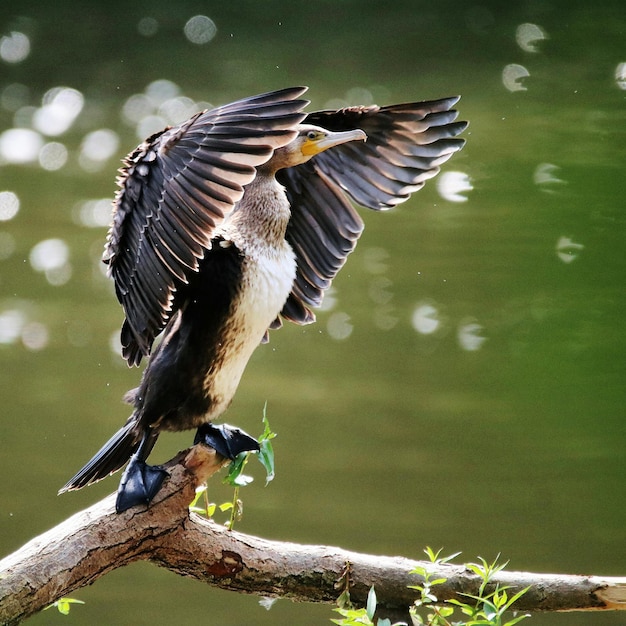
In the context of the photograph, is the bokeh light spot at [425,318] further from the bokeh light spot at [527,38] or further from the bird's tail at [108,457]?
the bird's tail at [108,457]

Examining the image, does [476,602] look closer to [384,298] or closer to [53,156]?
[384,298]

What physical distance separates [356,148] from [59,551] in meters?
0.87

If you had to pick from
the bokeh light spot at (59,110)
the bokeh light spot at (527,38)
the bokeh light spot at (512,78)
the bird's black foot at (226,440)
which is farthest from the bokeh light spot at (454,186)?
the bird's black foot at (226,440)

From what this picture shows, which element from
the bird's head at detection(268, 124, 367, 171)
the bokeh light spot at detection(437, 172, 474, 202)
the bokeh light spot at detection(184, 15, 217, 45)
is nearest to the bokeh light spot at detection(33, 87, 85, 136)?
the bokeh light spot at detection(184, 15, 217, 45)

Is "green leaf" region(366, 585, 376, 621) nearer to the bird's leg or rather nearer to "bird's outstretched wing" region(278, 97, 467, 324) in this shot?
the bird's leg

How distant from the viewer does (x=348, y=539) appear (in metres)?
2.90

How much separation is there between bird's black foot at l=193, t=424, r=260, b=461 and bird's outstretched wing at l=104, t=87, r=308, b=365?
201 mm

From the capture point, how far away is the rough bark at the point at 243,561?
1.46 m

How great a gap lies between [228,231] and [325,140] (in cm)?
21

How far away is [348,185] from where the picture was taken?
1800mm

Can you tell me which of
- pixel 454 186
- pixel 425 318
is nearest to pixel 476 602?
pixel 425 318

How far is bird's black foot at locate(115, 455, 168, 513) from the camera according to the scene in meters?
1.47

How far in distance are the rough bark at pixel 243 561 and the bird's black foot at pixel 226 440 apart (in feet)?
0.06

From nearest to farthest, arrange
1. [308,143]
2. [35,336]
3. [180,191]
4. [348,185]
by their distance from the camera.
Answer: [180,191], [308,143], [348,185], [35,336]
